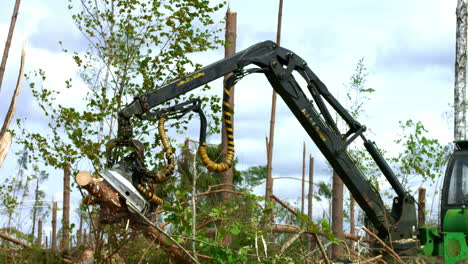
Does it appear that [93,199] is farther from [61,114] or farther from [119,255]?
[61,114]

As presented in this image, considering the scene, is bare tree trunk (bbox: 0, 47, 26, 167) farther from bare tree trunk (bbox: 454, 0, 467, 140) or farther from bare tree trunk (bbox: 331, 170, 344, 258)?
bare tree trunk (bbox: 454, 0, 467, 140)

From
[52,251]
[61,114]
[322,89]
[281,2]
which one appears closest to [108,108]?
[61,114]

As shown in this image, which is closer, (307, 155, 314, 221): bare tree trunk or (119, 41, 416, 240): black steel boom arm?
(119, 41, 416, 240): black steel boom arm

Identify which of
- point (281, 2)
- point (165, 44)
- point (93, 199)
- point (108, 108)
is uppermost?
point (281, 2)

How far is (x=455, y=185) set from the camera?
9.49 meters

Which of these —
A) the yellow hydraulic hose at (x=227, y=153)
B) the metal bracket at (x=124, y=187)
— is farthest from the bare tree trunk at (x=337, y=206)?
the metal bracket at (x=124, y=187)

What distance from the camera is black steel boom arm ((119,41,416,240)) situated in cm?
935

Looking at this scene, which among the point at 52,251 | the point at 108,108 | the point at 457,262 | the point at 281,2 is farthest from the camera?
the point at 281,2

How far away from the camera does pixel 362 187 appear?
989cm

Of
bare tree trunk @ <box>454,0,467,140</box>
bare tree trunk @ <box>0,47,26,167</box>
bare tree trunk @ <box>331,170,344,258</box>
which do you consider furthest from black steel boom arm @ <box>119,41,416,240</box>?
bare tree trunk @ <box>0,47,26,167</box>

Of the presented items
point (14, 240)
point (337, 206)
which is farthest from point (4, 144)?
point (337, 206)

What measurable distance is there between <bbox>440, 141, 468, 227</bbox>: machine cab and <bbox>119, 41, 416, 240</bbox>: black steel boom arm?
58 cm

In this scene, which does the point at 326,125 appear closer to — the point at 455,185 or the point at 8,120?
the point at 455,185

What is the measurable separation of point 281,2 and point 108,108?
5726 mm
